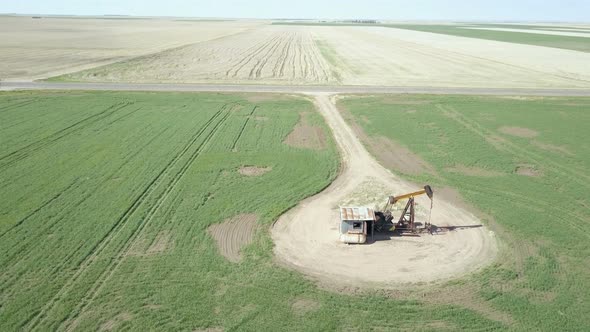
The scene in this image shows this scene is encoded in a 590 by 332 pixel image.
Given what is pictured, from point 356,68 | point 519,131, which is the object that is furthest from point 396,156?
point 356,68

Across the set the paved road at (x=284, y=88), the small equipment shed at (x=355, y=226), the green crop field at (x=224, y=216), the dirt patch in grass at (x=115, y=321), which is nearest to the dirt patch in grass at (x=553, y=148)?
the green crop field at (x=224, y=216)

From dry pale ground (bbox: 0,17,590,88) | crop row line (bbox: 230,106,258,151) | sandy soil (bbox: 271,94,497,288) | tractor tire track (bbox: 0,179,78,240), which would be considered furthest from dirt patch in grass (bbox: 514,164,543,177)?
dry pale ground (bbox: 0,17,590,88)

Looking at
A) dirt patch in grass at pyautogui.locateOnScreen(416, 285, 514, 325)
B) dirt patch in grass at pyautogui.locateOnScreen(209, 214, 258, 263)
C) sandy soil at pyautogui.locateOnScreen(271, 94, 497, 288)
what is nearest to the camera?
dirt patch in grass at pyautogui.locateOnScreen(416, 285, 514, 325)

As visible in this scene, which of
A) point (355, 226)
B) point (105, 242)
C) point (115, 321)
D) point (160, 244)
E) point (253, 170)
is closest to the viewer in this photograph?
point (115, 321)

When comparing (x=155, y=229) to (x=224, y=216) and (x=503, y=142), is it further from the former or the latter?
(x=503, y=142)

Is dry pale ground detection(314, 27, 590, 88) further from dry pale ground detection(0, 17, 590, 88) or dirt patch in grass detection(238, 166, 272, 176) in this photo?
dirt patch in grass detection(238, 166, 272, 176)

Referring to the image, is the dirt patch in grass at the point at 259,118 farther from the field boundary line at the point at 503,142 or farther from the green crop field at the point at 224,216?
the field boundary line at the point at 503,142
